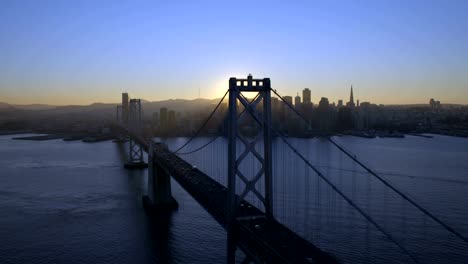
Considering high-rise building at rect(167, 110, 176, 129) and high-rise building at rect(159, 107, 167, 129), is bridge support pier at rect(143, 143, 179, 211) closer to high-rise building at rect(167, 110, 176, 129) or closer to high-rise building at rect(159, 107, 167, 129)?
high-rise building at rect(167, 110, 176, 129)

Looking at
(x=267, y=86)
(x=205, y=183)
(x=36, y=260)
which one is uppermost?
(x=267, y=86)

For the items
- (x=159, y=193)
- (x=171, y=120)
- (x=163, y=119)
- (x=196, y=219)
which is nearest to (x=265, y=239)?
(x=196, y=219)

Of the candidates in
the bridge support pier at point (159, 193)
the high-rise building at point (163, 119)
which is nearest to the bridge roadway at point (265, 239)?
the bridge support pier at point (159, 193)

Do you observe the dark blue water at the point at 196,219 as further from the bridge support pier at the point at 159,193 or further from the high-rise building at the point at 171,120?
the high-rise building at the point at 171,120

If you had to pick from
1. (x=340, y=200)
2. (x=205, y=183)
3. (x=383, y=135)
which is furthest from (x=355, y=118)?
(x=205, y=183)

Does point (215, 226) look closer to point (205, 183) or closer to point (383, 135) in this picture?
point (205, 183)

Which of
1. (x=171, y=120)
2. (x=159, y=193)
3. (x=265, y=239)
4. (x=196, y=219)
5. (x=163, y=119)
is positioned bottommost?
(x=196, y=219)

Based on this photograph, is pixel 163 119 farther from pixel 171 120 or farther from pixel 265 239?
pixel 265 239

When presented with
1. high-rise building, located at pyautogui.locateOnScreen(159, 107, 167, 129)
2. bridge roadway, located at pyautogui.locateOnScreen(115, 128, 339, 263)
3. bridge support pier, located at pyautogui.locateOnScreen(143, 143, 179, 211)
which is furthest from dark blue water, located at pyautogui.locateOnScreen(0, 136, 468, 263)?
high-rise building, located at pyautogui.locateOnScreen(159, 107, 167, 129)
